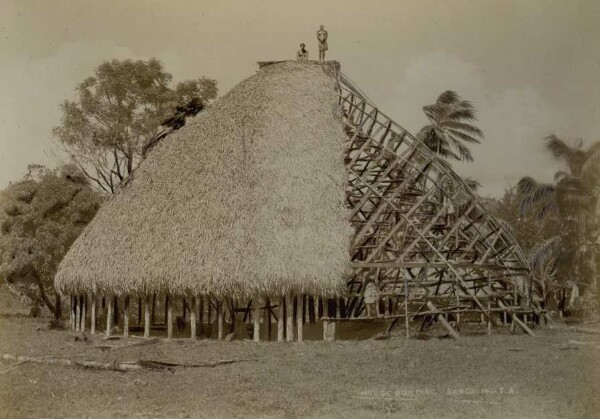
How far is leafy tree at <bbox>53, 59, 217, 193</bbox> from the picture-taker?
103ft

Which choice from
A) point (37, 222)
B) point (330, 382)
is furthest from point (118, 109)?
point (330, 382)

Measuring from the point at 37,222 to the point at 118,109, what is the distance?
8.22 metres

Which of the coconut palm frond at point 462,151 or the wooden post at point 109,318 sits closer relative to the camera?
the wooden post at point 109,318

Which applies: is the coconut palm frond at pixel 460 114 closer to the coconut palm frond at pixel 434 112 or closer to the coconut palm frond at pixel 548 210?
the coconut palm frond at pixel 434 112

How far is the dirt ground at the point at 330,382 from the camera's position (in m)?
10.7

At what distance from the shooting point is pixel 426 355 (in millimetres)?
14227

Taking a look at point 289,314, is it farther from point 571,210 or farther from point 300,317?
point 571,210

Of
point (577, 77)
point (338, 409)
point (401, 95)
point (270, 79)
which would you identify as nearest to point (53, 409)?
point (338, 409)

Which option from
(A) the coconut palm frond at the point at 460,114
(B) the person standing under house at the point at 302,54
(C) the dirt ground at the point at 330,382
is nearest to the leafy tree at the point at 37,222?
(C) the dirt ground at the point at 330,382

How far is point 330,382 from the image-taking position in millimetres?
12102

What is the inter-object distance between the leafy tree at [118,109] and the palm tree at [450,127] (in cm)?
1108

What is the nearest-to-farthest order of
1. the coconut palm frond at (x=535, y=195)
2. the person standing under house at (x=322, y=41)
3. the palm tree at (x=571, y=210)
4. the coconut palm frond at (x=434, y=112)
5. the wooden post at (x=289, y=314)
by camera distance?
the wooden post at (x=289, y=314), the person standing under house at (x=322, y=41), the palm tree at (x=571, y=210), the coconut palm frond at (x=535, y=195), the coconut palm frond at (x=434, y=112)

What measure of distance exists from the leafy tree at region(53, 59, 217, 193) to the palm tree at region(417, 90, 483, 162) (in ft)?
36.4

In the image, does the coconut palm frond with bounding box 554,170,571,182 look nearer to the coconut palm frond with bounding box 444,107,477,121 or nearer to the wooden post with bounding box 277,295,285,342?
the coconut palm frond with bounding box 444,107,477,121
